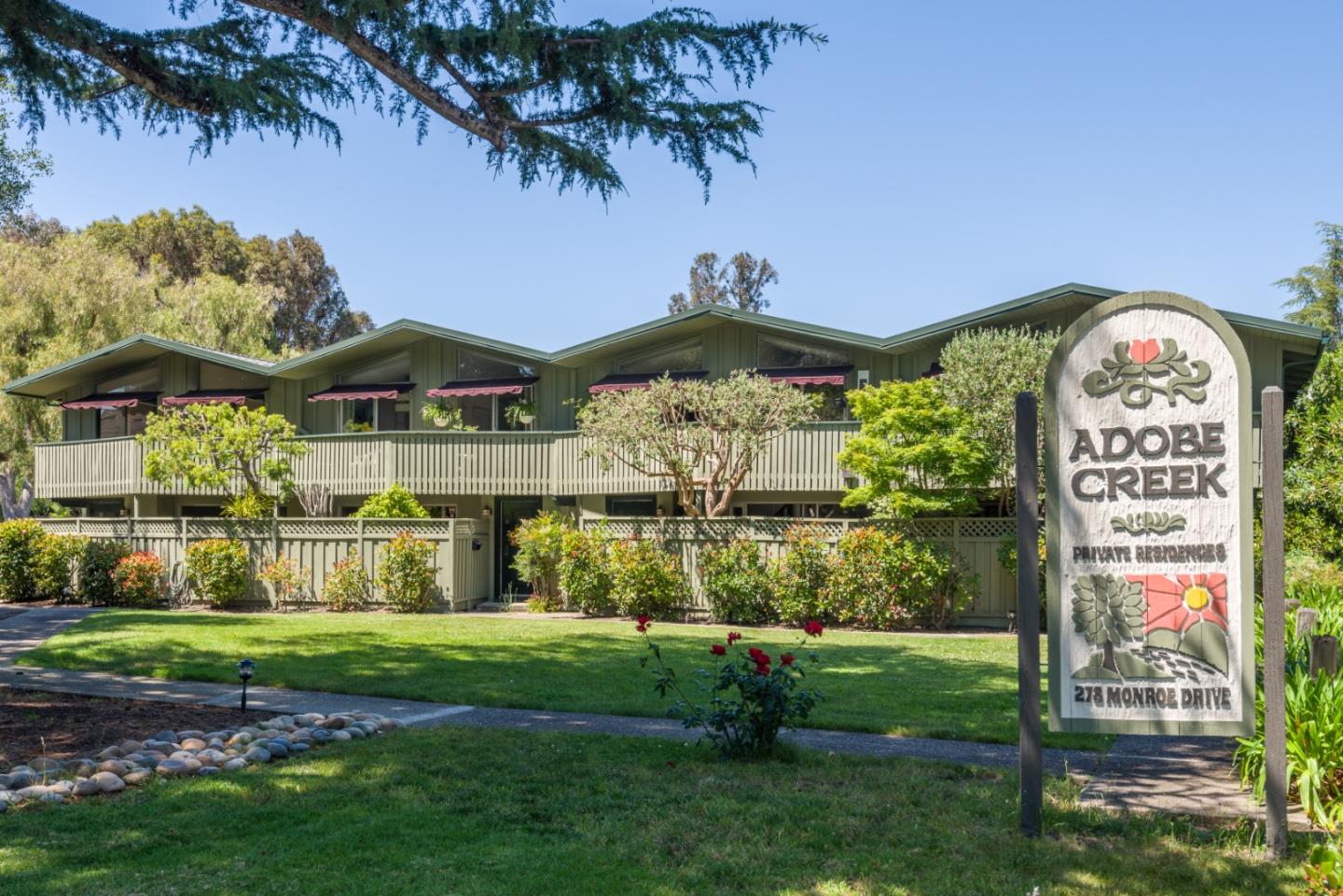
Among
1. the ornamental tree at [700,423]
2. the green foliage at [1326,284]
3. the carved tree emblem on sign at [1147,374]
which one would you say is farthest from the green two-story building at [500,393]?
the green foliage at [1326,284]

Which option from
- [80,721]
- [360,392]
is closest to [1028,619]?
[80,721]

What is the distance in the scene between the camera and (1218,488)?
608cm

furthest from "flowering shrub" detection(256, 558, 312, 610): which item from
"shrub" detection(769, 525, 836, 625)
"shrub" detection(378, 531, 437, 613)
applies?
"shrub" detection(769, 525, 836, 625)

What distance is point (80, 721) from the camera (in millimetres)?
9328

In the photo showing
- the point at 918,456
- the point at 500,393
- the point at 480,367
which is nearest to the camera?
the point at 918,456

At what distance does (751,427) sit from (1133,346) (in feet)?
45.6

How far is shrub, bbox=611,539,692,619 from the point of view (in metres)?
19.7

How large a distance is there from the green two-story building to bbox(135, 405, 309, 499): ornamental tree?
1645mm

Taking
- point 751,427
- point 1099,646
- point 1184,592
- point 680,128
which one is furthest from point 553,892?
point 751,427

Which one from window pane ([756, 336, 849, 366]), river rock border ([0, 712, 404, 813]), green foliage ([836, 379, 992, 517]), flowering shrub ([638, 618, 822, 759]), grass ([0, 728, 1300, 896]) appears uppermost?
window pane ([756, 336, 849, 366])

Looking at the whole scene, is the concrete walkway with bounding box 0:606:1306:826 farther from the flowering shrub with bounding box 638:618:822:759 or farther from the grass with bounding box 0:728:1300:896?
the flowering shrub with bounding box 638:618:822:759

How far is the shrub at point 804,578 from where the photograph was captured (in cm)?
1848

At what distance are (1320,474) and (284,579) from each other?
717 inches

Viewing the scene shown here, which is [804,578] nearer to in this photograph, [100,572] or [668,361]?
[668,361]
